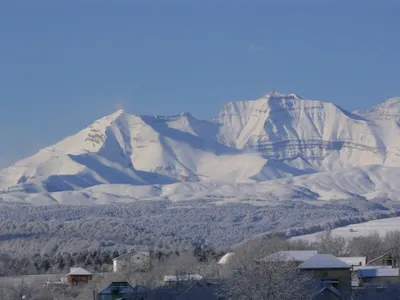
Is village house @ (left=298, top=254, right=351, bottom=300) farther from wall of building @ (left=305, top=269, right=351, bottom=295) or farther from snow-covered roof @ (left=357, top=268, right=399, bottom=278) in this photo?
snow-covered roof @ (left=357, top=268, right=399, bottom=278)

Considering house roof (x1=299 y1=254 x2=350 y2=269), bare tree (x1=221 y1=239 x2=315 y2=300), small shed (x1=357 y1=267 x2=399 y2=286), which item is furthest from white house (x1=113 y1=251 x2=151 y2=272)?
bare tree (x1=221 y1=239 x2=315 y2=300)

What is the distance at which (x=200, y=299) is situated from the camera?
6906 centimetres

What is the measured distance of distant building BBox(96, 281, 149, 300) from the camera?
2810 inches

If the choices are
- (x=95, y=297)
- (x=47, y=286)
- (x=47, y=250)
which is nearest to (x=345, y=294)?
(x=95, y=297)

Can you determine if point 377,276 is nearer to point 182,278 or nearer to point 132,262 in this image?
point 182,278

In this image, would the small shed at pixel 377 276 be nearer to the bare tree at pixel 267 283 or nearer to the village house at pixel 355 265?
the village house at pixel 355 265

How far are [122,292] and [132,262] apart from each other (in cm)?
3944

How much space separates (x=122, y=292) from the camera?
74062 millimetres

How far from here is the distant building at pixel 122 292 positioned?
7138 centimetres

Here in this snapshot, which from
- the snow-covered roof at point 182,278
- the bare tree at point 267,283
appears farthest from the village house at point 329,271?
the bare tree at point 267,283

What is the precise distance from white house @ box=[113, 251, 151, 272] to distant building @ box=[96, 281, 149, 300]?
27.5 metres

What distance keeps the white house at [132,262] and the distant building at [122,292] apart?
27.5 meters

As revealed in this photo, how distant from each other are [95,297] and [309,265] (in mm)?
13808

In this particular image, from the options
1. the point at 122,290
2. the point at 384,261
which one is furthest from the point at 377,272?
the point at 122,290
